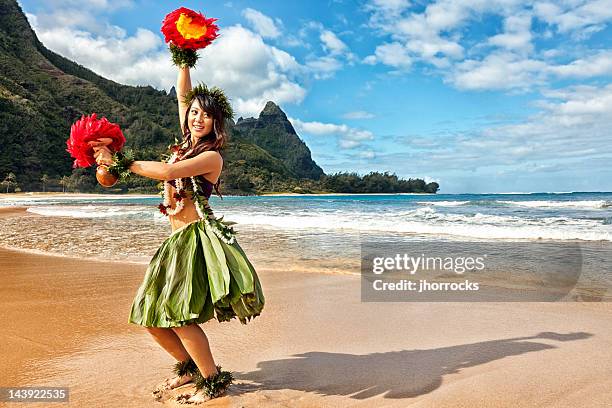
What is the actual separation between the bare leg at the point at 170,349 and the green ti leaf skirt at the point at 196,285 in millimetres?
205

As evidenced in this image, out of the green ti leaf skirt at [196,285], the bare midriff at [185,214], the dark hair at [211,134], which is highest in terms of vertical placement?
the dark hair at [211,134]

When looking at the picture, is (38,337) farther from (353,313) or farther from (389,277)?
(389,277)

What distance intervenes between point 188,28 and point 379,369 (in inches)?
106

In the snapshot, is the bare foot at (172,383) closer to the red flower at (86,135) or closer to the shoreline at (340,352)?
the shoreline at (340,352)

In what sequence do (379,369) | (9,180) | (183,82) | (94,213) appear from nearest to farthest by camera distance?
(183,82) → (379,369) → (94,213) → (9,180)

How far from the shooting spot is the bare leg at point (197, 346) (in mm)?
2602

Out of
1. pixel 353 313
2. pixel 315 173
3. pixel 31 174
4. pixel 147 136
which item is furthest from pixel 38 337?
pixel 315 173

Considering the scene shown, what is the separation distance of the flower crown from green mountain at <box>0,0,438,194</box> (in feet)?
188

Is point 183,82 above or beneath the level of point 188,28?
beneath

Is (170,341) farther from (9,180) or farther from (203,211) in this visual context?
(9,180)

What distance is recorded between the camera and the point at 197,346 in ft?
8.64

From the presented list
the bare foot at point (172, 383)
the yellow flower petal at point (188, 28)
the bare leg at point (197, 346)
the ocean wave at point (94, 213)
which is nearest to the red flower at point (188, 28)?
the yellow flower petal at point (188, 28)

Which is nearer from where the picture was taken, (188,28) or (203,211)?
(203,211)

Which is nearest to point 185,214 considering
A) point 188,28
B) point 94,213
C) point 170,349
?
point 170,349
